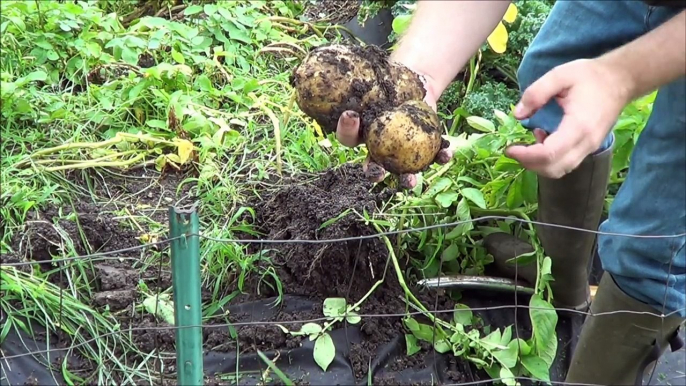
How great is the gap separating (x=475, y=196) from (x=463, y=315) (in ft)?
1.01

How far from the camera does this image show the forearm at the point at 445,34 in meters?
1.50

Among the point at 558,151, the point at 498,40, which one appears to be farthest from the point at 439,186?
the point at 558,151

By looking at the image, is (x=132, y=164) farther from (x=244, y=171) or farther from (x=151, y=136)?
(x=244, y=171)

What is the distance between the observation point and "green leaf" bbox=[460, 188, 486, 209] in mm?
1868

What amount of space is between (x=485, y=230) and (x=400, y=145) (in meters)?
0.76

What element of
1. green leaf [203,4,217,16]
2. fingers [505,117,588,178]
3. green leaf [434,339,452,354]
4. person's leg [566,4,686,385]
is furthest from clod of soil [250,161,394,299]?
green leaf [203,4,217,16]

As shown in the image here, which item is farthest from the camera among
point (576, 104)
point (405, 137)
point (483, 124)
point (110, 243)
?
→ point (483, 124)

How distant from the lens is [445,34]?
4.96 ft

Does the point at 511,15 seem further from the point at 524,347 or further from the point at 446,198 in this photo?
the point at 524,347

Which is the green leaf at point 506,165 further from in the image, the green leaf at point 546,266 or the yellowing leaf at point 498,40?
the yellowing leaf at point 498,40

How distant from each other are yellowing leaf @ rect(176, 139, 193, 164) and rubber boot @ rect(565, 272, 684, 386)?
1205mm

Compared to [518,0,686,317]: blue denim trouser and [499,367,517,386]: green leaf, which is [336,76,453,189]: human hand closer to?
[518,0,686,317]: blue denim trouser

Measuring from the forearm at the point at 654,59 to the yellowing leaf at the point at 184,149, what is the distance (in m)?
1.35

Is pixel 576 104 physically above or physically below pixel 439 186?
above
